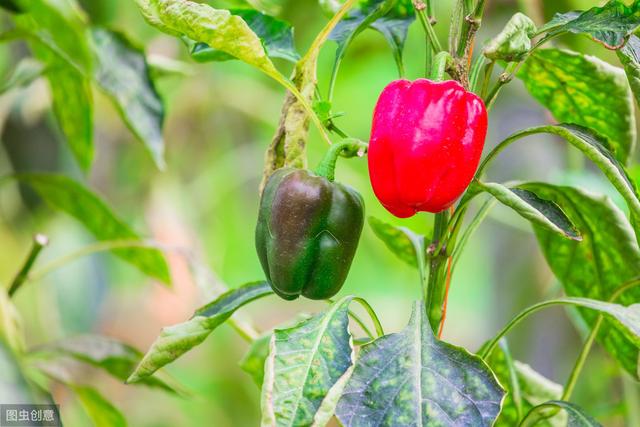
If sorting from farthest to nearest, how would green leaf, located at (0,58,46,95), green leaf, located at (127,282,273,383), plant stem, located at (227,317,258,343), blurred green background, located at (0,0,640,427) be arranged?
blurred green background, located at (0,0,640,427), green leaf, located at (0,58,46,95), plant stem, located at (227,317,258,343), green leaf, located at (127,282,273,383)

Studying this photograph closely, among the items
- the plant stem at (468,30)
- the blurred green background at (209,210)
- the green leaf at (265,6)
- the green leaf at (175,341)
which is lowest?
the blurred green background at (209,210)

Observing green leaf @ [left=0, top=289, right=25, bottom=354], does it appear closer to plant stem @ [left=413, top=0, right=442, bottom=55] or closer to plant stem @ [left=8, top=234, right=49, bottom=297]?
plant stem @ [left=8, top=234, right=49, bottom=297]

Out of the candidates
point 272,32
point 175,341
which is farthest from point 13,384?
point 272,32

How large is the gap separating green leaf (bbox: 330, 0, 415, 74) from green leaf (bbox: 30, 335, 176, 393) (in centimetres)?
42

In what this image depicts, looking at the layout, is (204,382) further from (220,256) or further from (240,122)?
(240,122)

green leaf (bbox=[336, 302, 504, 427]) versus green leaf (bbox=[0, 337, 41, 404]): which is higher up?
green leaf (bbox=[336, 302, 504, 427])

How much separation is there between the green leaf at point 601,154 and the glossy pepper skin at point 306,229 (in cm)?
14

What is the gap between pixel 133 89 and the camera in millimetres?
952

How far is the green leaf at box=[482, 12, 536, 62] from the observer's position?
1.89ft

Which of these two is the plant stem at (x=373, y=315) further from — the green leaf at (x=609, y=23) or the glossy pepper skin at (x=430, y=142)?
the green leaf at (x=609, y=23)

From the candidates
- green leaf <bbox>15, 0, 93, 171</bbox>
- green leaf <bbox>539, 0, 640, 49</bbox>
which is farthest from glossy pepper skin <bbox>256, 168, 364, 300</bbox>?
green leaf <bbox>15, 0, 93, 171</bbox>

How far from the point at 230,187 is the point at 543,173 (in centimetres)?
71

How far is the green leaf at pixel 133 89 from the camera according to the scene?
930 mm

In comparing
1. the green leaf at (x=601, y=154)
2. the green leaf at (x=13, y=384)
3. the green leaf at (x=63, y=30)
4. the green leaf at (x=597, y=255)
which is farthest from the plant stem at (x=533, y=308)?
the green leaf at (x=63, y=30)
